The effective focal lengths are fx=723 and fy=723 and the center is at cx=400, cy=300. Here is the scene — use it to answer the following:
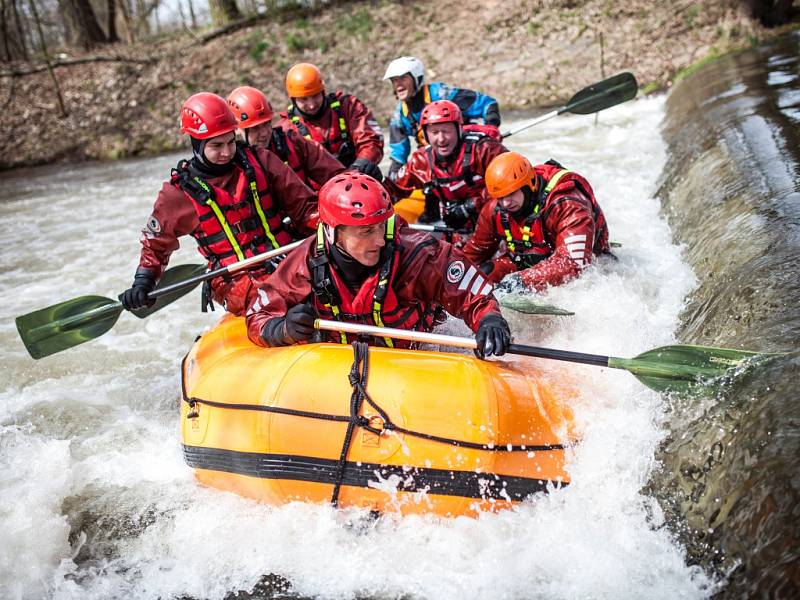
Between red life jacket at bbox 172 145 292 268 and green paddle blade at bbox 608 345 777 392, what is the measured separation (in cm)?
234

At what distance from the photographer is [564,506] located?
3.11 m

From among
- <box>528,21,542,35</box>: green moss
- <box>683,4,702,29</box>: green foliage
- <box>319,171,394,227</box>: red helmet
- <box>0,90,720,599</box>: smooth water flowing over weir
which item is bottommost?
<box>0,90,720,599</box>: smooth water flowing over weir

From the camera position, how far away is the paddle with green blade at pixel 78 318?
449 cm

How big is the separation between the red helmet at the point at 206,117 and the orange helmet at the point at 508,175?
170 cm

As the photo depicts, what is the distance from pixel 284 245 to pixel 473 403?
2056 mm

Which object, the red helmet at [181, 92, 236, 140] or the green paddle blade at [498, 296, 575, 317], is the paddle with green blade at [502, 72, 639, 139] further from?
the red helmet at [181, 92, 236, 140]

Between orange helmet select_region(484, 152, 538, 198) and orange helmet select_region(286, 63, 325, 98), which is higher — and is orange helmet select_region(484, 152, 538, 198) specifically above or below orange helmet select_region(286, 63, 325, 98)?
below

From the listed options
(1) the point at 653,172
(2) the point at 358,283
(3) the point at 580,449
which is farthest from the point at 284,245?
(1) the point at 653,172

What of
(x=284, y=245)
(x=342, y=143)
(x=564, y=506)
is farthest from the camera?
(x=342, y=143)

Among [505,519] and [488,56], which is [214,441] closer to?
[505,519]

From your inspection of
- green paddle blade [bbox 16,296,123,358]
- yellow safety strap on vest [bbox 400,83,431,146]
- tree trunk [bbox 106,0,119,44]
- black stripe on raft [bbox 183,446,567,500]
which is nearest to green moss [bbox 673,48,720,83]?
yellow safety strap on vest [bbox 400,83,431,146]

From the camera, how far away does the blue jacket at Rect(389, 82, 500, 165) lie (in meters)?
6.78

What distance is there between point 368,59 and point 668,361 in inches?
574

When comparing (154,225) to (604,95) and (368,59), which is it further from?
(368,59)
